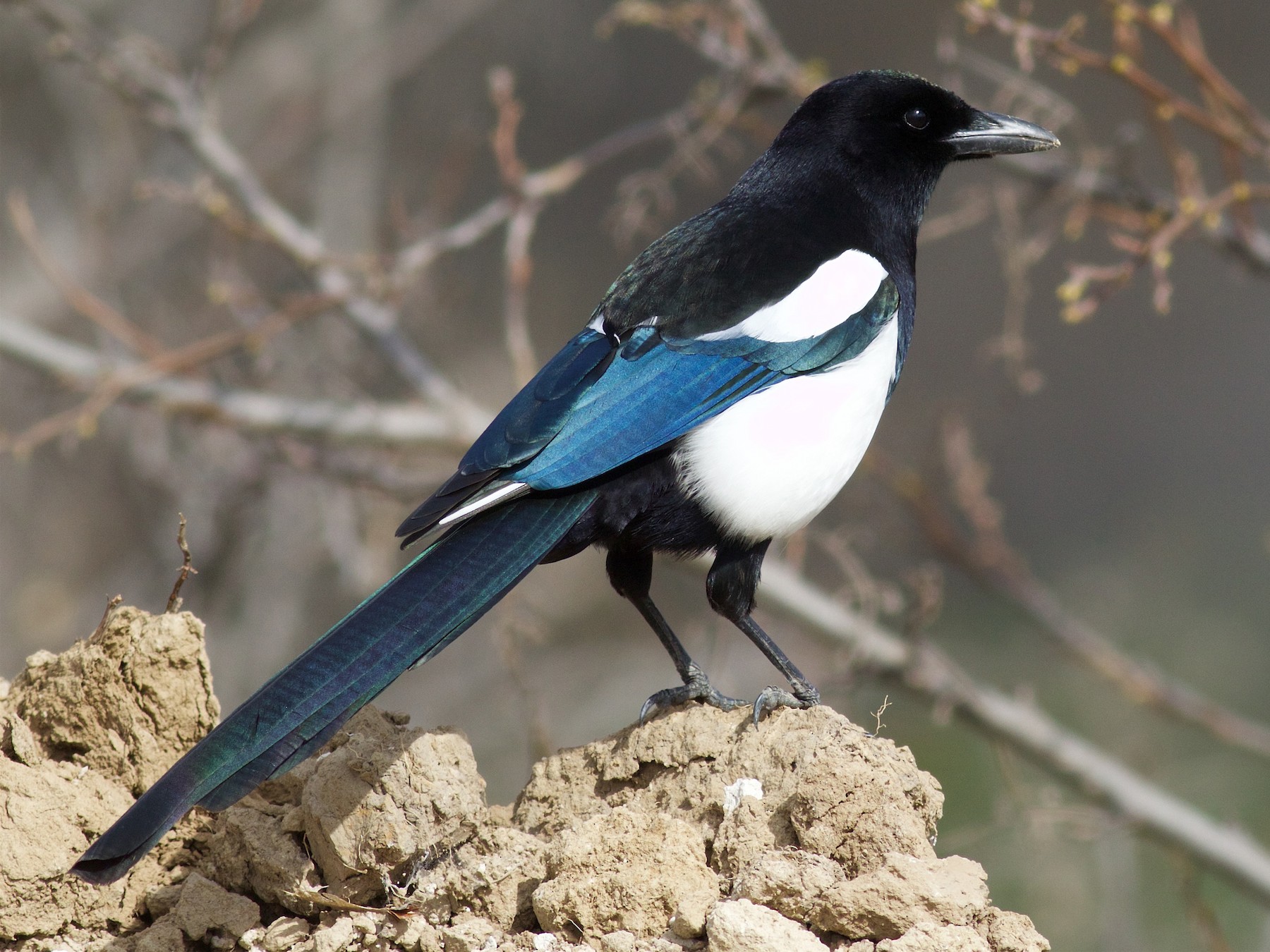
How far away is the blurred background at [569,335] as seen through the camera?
163 inches

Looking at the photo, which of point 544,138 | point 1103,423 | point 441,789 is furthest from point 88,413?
point 1103,423

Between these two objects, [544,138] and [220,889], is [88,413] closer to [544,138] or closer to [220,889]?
[220,889]

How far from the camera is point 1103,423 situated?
934 cm

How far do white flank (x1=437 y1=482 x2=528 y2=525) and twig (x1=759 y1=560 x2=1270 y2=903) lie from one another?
1789 mm

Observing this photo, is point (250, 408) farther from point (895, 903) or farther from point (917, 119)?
point (895, 903)

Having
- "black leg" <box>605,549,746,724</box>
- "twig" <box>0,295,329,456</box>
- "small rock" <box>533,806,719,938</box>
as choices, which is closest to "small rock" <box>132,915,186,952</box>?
"small rock" <box>533,806,719,938</box>

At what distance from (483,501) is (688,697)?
54 cm

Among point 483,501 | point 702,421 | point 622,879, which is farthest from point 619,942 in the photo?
point 702,421

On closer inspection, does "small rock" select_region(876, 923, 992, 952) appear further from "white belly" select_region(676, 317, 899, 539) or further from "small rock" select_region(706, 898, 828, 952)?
"white belly" select_region(676, 317, 899, 539)

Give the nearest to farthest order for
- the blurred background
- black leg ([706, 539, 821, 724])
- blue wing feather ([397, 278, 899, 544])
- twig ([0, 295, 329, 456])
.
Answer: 1. blue wing feather ([397, 278, 899, 544])
2. black leg ([706, 539, 821, 724])
3. twig ([0, 295, 329, 456])
4. the blurred background

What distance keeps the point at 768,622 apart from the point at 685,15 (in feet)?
7.30

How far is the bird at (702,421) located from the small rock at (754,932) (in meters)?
0.45

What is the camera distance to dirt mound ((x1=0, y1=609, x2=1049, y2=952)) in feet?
6.72

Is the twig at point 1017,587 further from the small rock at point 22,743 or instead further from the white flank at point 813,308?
the small rock at point 22,743
